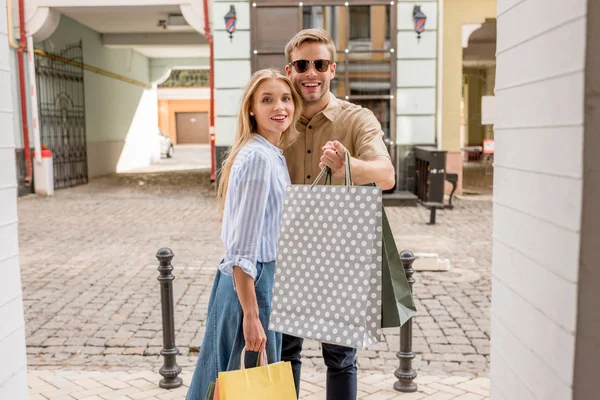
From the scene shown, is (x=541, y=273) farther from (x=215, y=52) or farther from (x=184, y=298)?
(x=215, y=52)

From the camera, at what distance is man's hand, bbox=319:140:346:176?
252 cm

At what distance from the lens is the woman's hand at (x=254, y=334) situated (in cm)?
267

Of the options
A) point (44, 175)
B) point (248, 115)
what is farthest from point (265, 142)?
point (44, 175)

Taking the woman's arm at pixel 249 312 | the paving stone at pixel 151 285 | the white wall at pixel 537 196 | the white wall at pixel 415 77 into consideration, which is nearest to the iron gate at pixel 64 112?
the paving stone at pixel 151 285

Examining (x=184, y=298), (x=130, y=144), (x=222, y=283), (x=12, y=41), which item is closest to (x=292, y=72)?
(x=222, y=283)

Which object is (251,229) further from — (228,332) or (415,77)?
(415,77)

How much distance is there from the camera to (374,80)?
13.6 m

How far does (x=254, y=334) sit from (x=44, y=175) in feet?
44.7

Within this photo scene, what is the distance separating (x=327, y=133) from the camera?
10.1ft

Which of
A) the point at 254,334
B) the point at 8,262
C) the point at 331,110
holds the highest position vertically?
the point at 331,110

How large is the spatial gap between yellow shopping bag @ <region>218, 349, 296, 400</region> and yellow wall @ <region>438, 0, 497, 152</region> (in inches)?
485

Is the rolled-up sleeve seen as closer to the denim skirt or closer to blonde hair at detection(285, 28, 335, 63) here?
the denim skirt

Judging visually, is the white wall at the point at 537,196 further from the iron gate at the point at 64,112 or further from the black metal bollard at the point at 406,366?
the iron gate at the point at 64,112

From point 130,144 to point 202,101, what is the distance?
26940 mm
